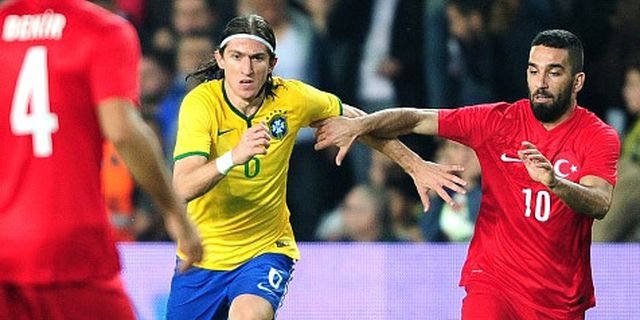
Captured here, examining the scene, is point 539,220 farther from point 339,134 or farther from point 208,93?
point 208,93

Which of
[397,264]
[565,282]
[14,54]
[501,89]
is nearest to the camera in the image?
[14,54]

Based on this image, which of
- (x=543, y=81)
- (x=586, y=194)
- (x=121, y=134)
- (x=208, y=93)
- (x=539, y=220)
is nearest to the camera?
(x=121, y=134)

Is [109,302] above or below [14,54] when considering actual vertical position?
below

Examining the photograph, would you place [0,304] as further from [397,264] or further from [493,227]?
[397,264]

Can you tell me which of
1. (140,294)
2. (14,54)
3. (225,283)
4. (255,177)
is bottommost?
→ (140,294)

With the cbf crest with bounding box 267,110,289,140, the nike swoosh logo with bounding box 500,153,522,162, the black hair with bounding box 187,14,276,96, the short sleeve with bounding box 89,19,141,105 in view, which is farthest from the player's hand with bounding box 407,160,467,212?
the short sleeve with bounding box 89,19,141,105

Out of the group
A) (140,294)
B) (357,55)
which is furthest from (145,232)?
(357,55)

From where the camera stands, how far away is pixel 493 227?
7398 mm

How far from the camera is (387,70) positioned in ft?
37.6

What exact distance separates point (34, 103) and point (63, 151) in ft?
0.59

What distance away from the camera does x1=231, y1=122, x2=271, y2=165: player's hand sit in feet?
21.9

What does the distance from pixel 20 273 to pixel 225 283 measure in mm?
2837

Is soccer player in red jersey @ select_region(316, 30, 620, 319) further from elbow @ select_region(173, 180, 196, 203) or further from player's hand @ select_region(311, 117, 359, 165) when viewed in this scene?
elbow @ select_region(173, 180, 196, 203)

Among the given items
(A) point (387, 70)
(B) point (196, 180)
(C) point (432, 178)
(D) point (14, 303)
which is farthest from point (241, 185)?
(A) point (387, 70)
